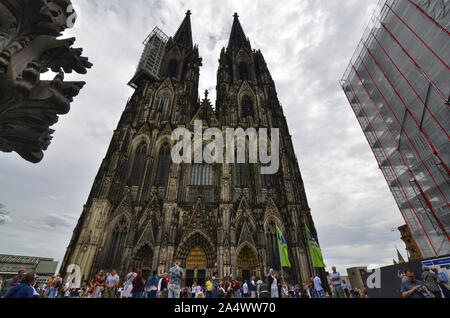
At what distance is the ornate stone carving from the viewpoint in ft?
11.4

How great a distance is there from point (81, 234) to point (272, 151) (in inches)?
636

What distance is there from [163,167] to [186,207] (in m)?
4.51

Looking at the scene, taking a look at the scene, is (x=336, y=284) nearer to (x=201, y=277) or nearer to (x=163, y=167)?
(x=201, y=277)

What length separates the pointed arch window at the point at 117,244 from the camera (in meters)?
13.8

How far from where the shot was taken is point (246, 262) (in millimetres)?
14586

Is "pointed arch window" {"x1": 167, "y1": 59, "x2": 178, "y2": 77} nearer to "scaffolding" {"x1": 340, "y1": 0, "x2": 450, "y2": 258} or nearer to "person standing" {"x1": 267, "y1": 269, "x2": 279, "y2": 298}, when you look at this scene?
"scaffolding" {"x1": 340, "y1": 0, "x2": 450, "y2": 258}

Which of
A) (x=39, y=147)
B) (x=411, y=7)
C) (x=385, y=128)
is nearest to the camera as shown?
(x=39, y=147)

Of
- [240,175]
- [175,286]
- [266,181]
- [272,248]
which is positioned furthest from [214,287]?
[266,181]

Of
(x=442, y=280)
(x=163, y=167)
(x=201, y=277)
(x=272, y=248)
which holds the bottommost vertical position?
(x=442, y=280)

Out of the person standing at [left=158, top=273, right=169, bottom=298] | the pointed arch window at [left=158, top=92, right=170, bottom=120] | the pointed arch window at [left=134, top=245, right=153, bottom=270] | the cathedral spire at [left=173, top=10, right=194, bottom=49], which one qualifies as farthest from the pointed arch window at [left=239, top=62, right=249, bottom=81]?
the person standing at [left=158, top=273, right=169, bottom=298]

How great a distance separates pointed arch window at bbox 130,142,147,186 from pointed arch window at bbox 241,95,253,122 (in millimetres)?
10753

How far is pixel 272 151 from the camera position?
18766 millimetres
